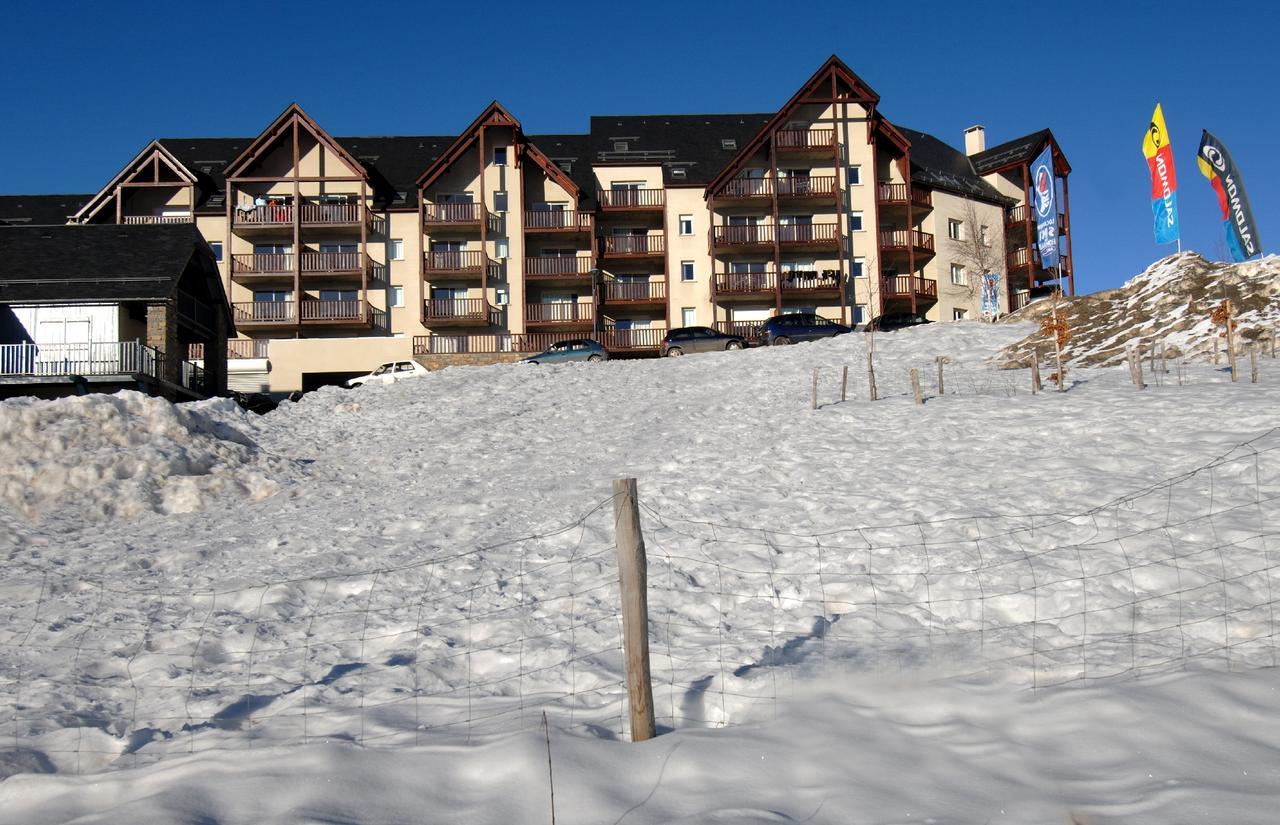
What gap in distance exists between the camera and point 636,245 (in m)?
49.4

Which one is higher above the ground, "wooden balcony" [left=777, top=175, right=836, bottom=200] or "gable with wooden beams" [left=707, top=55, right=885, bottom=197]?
"gable with wooden beams" [left=707, top=55, right=885, bottom=197]

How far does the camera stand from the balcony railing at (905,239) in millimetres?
49531

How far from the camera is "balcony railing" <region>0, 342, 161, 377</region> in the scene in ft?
101

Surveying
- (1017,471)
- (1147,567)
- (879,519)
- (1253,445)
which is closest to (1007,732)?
(1147,567)

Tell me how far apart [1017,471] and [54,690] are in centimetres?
1174

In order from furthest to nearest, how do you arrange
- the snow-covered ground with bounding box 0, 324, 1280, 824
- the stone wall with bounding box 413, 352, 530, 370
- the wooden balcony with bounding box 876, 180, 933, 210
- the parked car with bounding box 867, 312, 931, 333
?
the wooden balcony with bounding box 876, 180, 933, 210 < the stone wall with bounding box 413, 352, 530, 370 < the parked car with bounding box 867, 312, 931, 333 < the snow-covered ground with bounding box 0, 324, 1280, 824

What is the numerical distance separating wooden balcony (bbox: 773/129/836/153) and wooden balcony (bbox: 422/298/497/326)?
1676 centimetres

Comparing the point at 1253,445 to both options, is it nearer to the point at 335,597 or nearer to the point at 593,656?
the point at 593,656

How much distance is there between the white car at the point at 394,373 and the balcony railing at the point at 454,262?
1095 centimetres

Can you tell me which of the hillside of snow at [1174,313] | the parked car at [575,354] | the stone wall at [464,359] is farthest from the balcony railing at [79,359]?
the hillside of snow at [1174,313]

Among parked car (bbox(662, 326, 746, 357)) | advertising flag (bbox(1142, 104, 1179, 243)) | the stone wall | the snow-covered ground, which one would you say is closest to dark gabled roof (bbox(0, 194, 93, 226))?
the stone wall

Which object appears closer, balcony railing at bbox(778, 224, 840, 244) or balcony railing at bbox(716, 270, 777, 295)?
balcony railing at bbox(716, 270, 777, 295)

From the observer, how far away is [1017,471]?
1388 cm

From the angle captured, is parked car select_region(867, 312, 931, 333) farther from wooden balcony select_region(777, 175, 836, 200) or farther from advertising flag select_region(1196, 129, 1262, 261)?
advertising flag select_region(1196, 129, 1262, 261)
